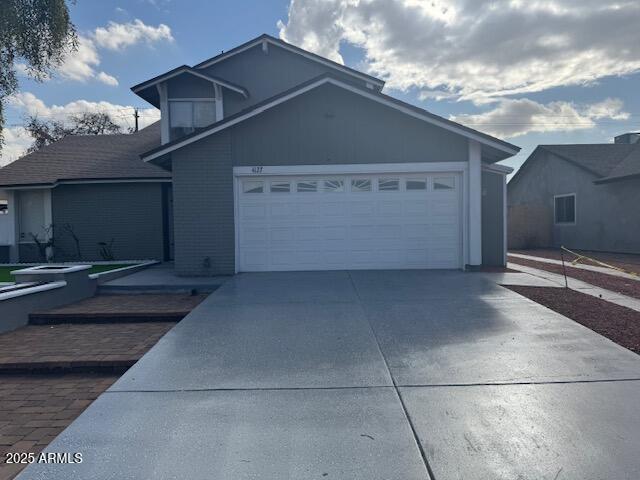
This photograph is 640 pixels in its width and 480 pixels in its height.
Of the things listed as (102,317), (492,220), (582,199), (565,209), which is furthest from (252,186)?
(565,209)

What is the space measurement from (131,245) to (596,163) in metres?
19.8

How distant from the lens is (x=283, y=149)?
10.5 meters

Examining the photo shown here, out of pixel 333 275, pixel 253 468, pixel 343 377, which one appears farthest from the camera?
pixel 333 275

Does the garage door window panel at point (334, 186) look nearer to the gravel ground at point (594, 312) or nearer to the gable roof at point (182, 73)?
the gravel ground at point (594, 312)

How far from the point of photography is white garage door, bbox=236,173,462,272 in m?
10.6

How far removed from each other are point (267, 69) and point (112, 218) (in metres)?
7.33

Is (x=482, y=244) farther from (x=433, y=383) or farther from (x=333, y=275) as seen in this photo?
(x=433, y=383)

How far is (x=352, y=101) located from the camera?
34.3 ft

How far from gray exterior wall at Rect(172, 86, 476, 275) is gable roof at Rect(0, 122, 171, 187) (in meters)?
4.07

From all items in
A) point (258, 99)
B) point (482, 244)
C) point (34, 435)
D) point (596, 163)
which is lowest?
point (34, 435)

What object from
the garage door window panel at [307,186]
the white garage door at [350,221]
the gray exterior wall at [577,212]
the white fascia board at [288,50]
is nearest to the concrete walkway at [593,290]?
the white garage door at [350,221]

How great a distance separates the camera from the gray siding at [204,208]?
1045 cm

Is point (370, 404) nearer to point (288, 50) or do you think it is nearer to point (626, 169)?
point (288, 50)

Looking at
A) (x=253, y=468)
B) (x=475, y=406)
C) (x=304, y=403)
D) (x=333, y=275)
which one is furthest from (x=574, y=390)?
(x=333, y=275)
